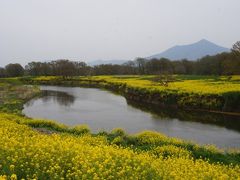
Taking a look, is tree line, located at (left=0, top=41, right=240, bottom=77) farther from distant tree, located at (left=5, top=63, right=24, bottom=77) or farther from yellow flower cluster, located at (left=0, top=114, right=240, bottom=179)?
yellow flower cluster, located at (left=0, top=114, right=240, bottom=179)

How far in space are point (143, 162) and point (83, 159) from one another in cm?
147

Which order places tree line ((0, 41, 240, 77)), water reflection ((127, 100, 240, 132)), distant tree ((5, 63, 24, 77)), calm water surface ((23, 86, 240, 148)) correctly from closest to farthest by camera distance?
calm water surface ((23, 86, 240, 148)), water reflection ((127, 100, 240, 132)), tree line ((0, 41, 240, 77)), distant tree ((5, 63, 24, 77))

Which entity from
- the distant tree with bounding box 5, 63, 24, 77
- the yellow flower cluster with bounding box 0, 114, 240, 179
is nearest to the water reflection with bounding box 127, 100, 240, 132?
the yellow flower cluster with bounding box 0, 114, 240, 179

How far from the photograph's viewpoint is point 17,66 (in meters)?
132

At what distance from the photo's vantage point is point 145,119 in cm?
3688

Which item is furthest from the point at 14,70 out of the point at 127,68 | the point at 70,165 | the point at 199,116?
the point at 70,165

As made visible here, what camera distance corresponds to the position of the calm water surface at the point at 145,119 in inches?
1156

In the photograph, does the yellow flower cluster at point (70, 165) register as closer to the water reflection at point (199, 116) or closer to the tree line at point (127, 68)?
the water reflection at point (199, 116)

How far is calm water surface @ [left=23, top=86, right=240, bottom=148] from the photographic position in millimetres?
29375

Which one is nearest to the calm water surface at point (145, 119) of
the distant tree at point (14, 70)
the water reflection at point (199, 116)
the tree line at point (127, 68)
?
the water reflection at point (199, 116)

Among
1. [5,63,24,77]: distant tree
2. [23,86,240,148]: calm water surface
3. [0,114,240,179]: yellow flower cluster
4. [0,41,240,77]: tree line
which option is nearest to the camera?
[0,114,240,179]: yellow flower cluster

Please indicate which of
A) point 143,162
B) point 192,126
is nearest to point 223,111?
point 192,126

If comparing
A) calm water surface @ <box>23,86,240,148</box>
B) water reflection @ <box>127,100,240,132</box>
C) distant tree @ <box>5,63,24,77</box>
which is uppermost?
distant tree @ <box>5,63,24,77</box>

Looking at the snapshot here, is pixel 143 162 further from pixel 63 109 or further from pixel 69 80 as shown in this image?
pixel 69 80
